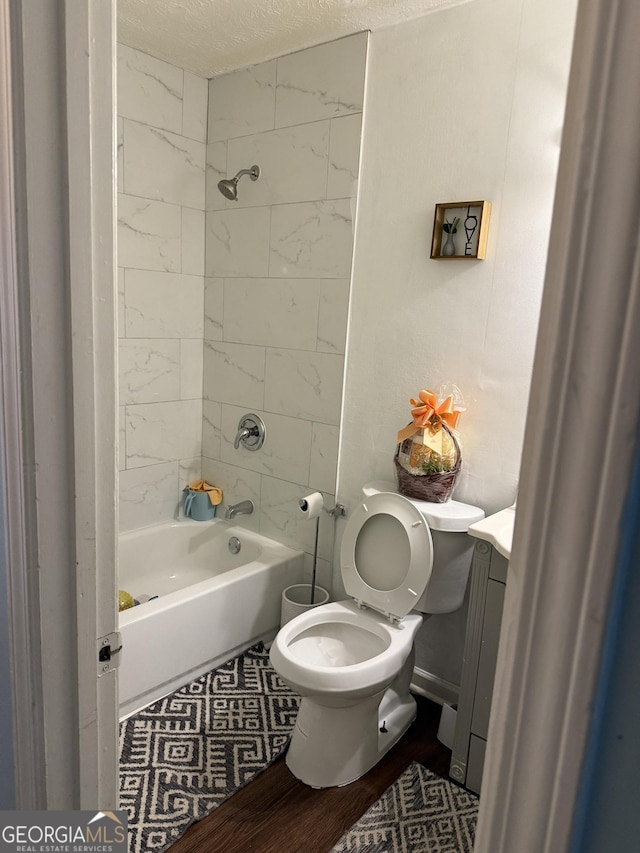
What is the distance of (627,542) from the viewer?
39 centimetres

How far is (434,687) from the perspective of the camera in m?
2.31

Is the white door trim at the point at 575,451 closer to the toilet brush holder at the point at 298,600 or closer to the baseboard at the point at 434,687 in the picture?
the baseboard at the point at 434,687

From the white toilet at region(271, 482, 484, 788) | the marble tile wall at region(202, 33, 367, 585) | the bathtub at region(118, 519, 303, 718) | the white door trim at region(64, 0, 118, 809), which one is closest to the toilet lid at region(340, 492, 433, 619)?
the white toilet at region(271, 482, 484, 788)

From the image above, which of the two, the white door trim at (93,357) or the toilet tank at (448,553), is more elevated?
the white door trim at (93,357)

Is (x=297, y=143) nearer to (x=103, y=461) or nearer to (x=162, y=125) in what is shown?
(x=162, y=125)

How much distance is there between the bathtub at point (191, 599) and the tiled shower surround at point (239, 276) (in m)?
0.13

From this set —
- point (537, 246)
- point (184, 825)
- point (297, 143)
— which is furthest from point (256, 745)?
point (297, 143)

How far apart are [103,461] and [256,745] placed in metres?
1.51

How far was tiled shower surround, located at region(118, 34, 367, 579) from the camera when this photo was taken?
7.89 feet

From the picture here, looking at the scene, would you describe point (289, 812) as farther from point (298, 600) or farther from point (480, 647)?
point (298, 600)

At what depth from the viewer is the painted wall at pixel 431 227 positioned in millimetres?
1854

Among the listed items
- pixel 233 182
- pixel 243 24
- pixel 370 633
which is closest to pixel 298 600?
pixel 370 633

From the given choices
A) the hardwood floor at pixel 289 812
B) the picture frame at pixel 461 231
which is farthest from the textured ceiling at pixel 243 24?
the hardwood floor at pixel 289 812

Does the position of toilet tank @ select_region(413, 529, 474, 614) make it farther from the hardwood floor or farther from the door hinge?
the door hinge
